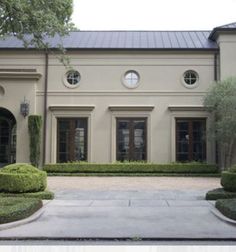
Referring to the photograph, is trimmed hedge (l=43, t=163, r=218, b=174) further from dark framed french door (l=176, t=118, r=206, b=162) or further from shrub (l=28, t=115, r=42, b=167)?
dark framed french door (l=176, t=118, r=206, b=162)

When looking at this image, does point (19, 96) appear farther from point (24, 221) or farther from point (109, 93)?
point (24, 221)

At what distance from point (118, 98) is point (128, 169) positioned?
431cm

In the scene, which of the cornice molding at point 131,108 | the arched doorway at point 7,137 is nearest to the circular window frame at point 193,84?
the cornice molding at point 131,108

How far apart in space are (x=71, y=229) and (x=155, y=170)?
14.9 meters

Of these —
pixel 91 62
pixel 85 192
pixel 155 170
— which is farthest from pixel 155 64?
pixel 85 192

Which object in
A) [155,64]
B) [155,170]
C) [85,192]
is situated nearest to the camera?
[85,192]

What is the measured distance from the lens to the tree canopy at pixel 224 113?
22.4 meters

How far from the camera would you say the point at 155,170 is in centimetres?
2403

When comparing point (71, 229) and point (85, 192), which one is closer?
point (71, 229)

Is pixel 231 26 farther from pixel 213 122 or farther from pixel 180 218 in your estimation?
pixel 180 218

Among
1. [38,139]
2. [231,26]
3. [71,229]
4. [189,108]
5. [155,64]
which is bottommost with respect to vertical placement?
[71,229]

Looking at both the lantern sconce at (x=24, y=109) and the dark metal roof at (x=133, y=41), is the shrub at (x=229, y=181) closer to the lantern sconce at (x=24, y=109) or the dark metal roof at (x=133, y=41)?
the dark metal roof at (x=133, y=41)

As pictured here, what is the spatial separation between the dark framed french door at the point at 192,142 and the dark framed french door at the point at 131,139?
1977 mm

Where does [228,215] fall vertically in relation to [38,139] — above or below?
below
